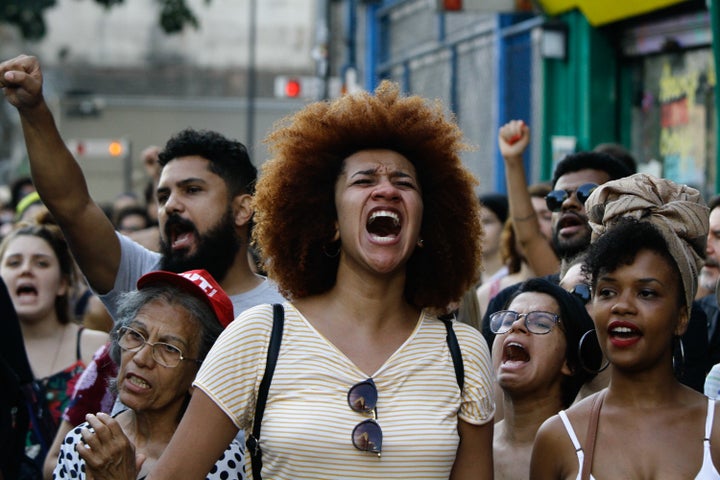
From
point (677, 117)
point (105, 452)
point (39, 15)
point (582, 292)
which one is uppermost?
point (39, 15)

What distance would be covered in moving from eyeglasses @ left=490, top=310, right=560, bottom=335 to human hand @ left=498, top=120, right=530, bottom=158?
2.10 metres

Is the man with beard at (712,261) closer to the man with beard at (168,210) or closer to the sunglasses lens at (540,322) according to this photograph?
the sunglasses lens at (540,322)

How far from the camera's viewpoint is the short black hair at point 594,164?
20.2ft

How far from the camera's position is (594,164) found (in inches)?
242

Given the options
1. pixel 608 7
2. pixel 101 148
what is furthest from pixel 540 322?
pixel 101 148

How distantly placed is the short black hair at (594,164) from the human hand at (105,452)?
10.1ft

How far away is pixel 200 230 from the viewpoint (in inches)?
211

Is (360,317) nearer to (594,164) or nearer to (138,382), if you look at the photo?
(138,382)

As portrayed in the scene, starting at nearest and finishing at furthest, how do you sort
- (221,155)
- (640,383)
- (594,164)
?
(640,383) < (221,155) < (594,164)

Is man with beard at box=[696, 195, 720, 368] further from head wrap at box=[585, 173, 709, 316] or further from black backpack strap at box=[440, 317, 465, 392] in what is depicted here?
black backpack strap at box=[440, 317, 465, 392]

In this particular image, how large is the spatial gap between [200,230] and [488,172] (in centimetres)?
872

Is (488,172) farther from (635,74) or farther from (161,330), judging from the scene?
(161,330)

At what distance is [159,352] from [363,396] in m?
1.26

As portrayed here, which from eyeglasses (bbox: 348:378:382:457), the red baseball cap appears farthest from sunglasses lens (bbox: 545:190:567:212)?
eyeglasses (bbox: 348:378:382:457)
